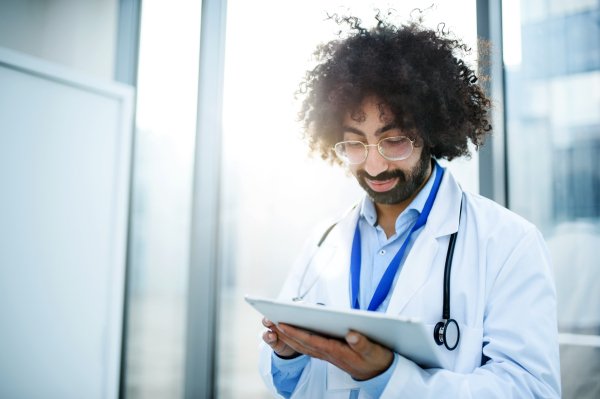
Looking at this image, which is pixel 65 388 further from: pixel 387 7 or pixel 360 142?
pixel 387 7

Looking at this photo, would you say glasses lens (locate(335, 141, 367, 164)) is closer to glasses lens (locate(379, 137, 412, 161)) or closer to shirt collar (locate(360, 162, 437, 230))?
glasses lens (locate(379, 137, 412, 161))

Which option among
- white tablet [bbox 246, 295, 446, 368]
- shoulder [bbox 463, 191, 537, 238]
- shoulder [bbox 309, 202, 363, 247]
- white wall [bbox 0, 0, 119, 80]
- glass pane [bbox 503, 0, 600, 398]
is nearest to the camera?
white tablet [bbox 246, 295, 446, 368]

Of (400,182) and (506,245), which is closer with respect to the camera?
(506,245)

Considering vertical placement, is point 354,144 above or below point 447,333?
above

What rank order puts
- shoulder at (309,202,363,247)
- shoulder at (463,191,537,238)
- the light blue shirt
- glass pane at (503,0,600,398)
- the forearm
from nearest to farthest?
1. the forearm
2. shoulder at (463,191,537,238)
3. the light blue shirt
4. glass pane at (503,0,600,398)
5. shoulder at (309,202,363,247)

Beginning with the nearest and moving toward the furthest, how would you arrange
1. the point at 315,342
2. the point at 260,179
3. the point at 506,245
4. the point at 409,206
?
1. the point at 315,342
2. the point at 506,245
3. the point at 409,206
4. the point at 260,179

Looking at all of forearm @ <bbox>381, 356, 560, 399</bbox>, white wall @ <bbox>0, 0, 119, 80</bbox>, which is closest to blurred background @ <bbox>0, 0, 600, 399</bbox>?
white wall @ <bbox>0, 0, 119, 80</bbox>

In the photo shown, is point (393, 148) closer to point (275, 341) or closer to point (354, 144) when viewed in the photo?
point (354, 144)

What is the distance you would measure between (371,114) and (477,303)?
58 cm


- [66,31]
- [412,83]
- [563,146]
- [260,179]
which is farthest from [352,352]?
[66,31]

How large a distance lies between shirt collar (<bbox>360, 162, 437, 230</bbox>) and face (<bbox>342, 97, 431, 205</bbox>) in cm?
2

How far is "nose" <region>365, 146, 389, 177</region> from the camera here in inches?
42.4

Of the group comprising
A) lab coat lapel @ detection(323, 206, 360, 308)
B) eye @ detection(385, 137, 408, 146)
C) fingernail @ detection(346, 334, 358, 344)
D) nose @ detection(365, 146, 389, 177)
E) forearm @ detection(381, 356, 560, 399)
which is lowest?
forearm @ detection(381, 356, 560, 399)

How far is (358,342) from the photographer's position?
2.33 ft
